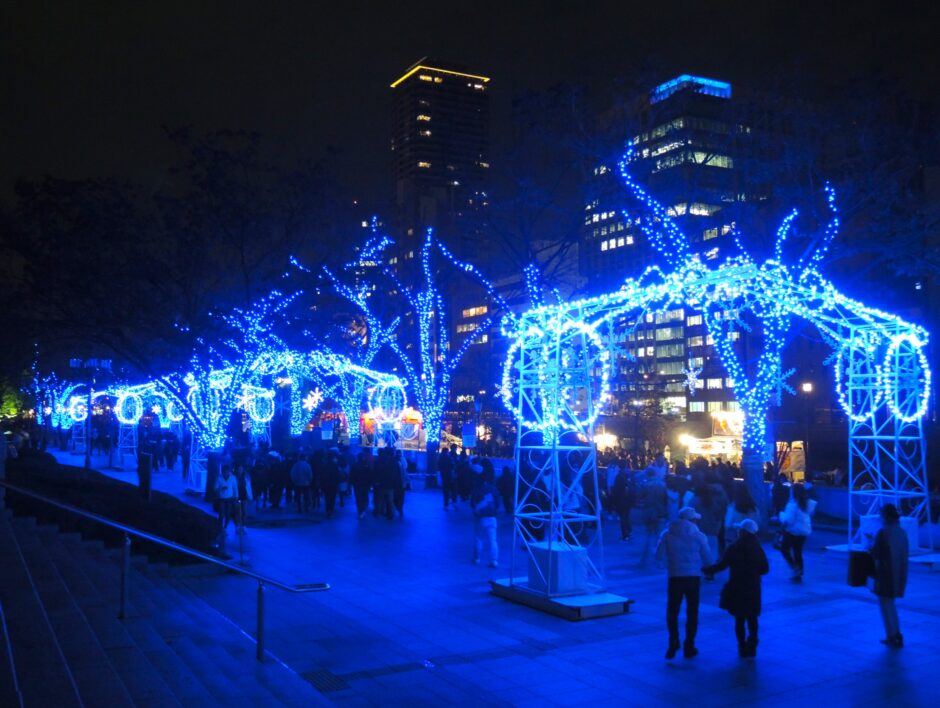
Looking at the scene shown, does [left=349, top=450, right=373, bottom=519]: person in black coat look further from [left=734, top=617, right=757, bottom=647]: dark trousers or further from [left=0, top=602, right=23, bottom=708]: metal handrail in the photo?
[left=0, top=602, right=23, bottom=708]: metal handrail

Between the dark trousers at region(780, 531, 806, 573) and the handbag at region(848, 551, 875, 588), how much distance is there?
11.3ft

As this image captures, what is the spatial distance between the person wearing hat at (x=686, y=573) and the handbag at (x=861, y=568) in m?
1.76

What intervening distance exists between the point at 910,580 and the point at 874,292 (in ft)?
82.0

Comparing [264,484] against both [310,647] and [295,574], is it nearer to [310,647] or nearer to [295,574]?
[295,574]

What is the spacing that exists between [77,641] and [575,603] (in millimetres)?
5495

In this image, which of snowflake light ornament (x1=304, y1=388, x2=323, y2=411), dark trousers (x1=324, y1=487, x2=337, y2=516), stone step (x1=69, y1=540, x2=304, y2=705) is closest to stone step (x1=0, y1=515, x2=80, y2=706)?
stone step (x1=69, y1=540, x2=304, y2=705)

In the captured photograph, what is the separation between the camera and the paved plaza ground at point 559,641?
7.39 m

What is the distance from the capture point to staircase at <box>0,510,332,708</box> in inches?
225

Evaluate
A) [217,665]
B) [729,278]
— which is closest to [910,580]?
[729,278]

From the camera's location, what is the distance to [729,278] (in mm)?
12680

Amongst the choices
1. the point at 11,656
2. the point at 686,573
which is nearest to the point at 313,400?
the point at 686,573

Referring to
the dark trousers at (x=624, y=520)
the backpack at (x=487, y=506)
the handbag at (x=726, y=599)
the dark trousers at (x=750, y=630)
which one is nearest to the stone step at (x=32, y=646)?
the handbag at (x=726, y=599)

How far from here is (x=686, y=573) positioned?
27.7 feet

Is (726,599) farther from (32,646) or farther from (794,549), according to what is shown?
(32,646)
